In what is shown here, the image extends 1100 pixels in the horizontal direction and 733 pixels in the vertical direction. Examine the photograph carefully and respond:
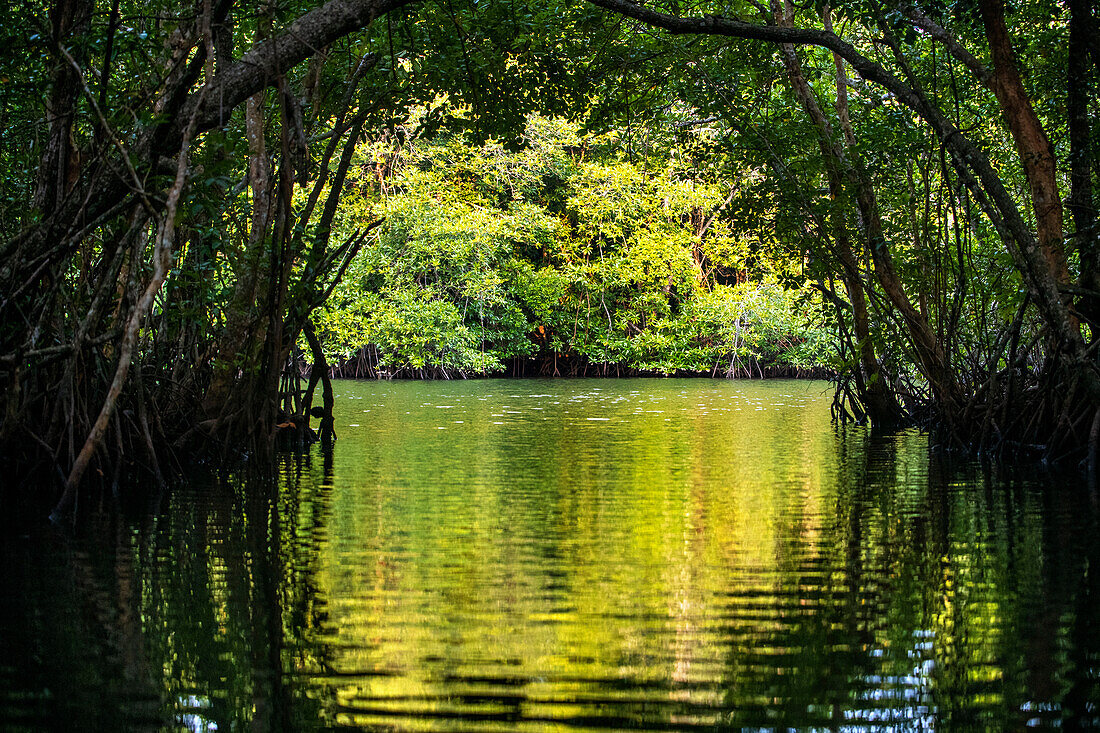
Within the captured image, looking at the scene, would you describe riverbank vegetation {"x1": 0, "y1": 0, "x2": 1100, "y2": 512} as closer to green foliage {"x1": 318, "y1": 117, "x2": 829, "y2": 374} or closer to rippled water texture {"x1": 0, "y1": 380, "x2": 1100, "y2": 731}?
rippled water texture {"x1": 0, "y1": 380, "x2": 1100, "y2": 731}

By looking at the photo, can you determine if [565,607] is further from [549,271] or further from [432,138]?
[549,271]

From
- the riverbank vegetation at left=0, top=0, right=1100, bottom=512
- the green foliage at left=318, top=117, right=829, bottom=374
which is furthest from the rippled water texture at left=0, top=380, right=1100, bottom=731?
the green foliage at left=318, top=117, right=829, bottom=374

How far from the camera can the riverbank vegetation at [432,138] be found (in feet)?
22.4

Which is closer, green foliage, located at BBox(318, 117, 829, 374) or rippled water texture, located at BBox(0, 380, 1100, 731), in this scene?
rippled water texture, located at BBox(0, 380, 1100, 731)

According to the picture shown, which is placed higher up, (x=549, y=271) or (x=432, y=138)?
(x=549, y=271)

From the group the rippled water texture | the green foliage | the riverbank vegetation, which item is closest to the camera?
the rippled water texture

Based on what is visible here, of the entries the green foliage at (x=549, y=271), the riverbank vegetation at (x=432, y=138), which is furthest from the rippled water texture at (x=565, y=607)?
the green foliage at (x=549, y=271)

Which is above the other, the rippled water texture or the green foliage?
the green foliage

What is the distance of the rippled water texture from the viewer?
3.26m

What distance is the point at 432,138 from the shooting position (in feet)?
43.7

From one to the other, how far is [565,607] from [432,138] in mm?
9668

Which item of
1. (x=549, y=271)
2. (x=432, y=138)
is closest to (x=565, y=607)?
(x=432, y=138)

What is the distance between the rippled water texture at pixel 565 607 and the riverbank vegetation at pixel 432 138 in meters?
1.17

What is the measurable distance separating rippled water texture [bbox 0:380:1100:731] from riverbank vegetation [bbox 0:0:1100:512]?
1167mm
